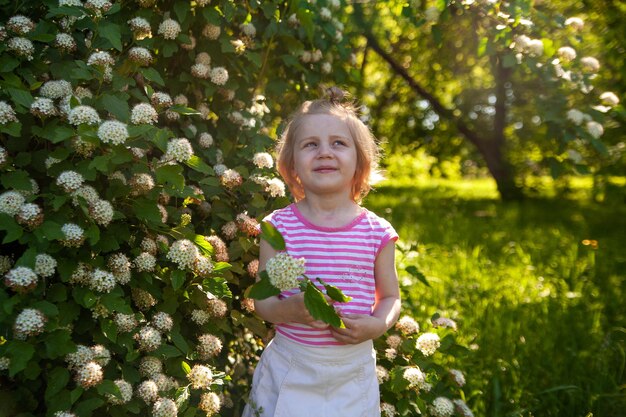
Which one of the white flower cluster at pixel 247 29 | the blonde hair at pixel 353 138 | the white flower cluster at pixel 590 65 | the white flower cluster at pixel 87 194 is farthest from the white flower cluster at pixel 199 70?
the white flower cluster at pixel 590 65

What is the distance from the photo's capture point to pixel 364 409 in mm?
1909

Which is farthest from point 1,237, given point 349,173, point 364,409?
point 364,409

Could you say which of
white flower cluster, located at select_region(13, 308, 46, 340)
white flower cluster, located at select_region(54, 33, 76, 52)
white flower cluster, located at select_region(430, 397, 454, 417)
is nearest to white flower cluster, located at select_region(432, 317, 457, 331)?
white flower cluster, located at select_region(430, 397, 454, 417)

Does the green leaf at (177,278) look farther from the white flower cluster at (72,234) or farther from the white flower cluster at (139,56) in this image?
the white flower cluster at (139,56)

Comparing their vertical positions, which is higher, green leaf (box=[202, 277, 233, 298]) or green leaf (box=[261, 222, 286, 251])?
green leaf (box=[261, 222, 286, 251])

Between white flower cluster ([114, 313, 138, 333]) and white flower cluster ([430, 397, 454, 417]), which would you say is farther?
white flower cluster ([430, 397, 454, 417])

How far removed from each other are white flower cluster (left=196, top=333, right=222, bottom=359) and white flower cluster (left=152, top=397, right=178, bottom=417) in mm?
270

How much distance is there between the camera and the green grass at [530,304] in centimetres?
278

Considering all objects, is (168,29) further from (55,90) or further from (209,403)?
(209,403)

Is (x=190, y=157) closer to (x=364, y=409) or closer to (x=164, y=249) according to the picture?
(x=164, y=249)

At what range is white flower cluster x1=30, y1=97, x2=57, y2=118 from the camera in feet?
5.68

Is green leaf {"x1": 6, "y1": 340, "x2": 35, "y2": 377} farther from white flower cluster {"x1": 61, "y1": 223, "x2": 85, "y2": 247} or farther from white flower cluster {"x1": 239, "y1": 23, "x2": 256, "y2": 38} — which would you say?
white flower cluster {"x1": 239, "y1": 23, "x2": 256, "y2": 38}

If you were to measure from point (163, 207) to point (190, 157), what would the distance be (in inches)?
9.1

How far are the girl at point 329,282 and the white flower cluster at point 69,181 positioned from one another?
562 mm
